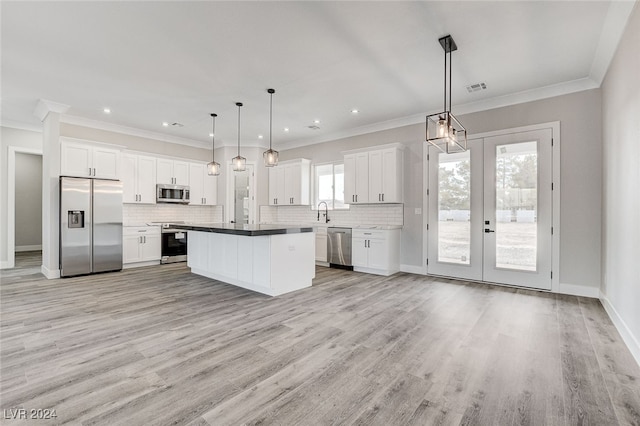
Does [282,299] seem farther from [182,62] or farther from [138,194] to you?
[138,194]

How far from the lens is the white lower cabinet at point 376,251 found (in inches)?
221

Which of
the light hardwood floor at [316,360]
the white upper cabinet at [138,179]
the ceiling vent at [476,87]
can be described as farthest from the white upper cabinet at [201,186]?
the ceiling vent at [476,87]

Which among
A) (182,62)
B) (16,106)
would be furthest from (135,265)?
(182,62)

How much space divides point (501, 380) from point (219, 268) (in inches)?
162

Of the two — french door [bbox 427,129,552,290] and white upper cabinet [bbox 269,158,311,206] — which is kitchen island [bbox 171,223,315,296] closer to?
french door [bbox 427,129,552,290]

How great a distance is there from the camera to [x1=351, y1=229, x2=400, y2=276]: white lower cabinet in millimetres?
5621

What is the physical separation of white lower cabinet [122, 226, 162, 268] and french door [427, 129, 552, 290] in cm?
569

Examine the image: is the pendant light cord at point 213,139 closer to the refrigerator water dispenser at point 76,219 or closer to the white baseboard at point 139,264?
the refrigerator water dispenser at point 76,219

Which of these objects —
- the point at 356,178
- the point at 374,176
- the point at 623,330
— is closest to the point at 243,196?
the point at 356,178

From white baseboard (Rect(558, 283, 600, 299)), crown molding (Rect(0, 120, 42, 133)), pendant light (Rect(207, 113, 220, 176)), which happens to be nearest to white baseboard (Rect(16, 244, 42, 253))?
crown molding (Rect(0, 120, 42, 133))

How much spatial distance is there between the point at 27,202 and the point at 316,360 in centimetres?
1080

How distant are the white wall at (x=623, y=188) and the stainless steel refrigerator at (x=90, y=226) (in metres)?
7.39

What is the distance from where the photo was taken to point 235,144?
7.80m

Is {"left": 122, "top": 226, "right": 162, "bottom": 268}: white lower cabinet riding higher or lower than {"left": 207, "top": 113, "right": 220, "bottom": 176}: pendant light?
lower
